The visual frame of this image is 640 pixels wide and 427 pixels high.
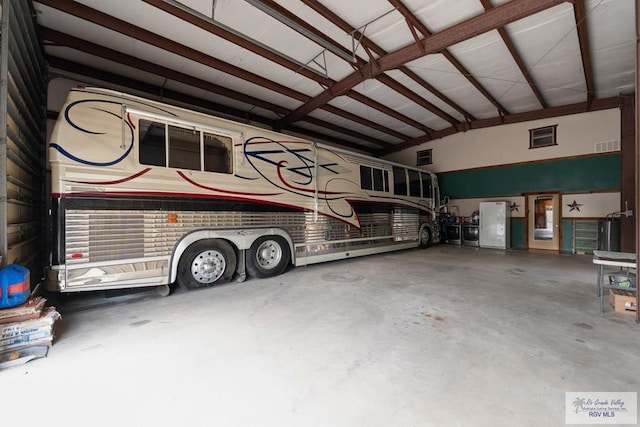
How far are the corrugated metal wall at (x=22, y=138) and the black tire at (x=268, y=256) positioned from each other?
2.79 m

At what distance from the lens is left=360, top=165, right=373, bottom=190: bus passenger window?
21.3ft

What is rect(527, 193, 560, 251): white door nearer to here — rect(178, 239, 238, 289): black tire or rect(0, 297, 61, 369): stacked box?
rect(178, 239, 238, 289): black tire

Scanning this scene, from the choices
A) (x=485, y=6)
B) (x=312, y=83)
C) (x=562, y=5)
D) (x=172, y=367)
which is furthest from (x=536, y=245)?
(x=172, y=367)

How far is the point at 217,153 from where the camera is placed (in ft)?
13.7

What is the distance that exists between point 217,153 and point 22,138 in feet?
7.55

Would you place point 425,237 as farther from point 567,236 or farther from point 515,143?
point 515,143

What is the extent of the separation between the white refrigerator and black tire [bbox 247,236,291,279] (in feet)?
24.5

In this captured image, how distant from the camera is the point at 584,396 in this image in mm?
1707

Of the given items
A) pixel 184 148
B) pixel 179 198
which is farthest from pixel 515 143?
pixel 179 198

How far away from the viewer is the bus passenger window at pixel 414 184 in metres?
8.13

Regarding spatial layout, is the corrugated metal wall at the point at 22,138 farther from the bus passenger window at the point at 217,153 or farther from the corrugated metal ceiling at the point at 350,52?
the bus passenger window at the point at 217,153

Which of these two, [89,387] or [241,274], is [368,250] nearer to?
[241,274]

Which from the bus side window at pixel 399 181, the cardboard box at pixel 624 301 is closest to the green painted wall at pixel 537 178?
the bus side window at pixel 399 181

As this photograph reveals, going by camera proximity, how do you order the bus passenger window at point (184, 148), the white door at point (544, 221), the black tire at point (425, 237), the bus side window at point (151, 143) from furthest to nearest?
the black tire at point (425, 237) → the white door at point (544, 221) → the bus passenger window at point (184, 148) → the bus side window at point (151, 143)
